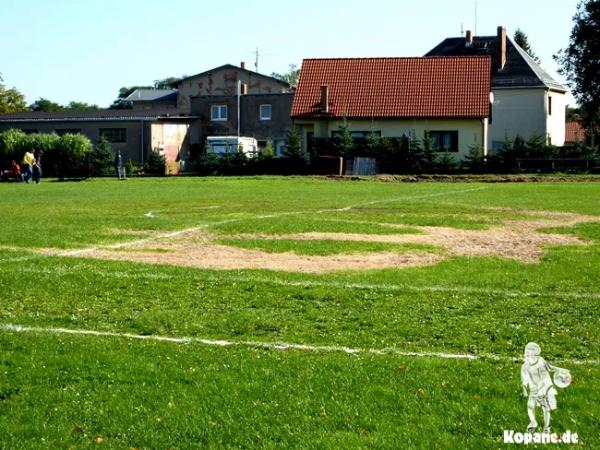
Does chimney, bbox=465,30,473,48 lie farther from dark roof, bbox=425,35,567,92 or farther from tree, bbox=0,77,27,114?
tree, bbox=0,77,27,114

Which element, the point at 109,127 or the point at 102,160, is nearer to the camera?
the point at 102,160

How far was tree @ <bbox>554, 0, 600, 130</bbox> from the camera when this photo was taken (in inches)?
2891

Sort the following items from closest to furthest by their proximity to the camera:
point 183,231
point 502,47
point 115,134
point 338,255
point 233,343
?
1. point 233,343
2. point 338,255
3. point 183,231
4. point 115,134
5. point 502,47

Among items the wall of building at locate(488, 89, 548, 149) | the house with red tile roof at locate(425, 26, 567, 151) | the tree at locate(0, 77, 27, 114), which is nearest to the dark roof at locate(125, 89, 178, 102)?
the tree at locate(0, 77, 27, 114)

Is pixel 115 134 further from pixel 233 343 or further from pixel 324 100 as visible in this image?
pixel 233 343

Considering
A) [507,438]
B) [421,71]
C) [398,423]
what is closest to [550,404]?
[507,438]

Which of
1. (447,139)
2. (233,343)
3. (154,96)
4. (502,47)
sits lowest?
(233,343)

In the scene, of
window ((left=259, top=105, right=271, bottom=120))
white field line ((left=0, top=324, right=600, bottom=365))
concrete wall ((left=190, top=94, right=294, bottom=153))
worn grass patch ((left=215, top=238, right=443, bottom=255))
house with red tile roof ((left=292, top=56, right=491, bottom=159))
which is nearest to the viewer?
white field line ((left=0, top=324, right=600, bottom=365))

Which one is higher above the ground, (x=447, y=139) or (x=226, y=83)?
(x=226, y=83)

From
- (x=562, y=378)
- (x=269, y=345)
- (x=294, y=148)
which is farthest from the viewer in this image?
(x=294, y=148)

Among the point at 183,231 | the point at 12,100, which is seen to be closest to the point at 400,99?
the point at 183,231

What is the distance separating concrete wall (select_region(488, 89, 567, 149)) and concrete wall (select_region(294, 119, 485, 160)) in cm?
1341

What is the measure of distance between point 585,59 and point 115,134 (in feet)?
121

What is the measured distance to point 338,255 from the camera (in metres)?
15.8
